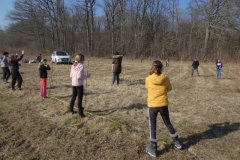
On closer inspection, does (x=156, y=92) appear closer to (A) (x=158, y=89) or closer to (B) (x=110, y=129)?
(A) (x=158, y=89)

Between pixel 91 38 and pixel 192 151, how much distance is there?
119ft

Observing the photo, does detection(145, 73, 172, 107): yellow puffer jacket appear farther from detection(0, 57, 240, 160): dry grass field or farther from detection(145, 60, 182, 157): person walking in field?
detection(0, 57, 240, 160): dry grass field

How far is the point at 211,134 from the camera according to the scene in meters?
4.64

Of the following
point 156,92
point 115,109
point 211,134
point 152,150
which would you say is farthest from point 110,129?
point 211,134

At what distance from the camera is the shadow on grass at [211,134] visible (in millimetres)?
4078

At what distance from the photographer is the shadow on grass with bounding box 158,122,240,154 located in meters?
4.08

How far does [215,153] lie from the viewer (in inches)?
150

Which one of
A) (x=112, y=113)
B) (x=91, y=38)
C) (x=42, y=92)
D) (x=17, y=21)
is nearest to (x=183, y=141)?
(x=112, y=113)

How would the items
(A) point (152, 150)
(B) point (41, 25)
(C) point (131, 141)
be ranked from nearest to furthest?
(A) point (152, 150) → (C) point (131, 141) → (B) point (41, 25)

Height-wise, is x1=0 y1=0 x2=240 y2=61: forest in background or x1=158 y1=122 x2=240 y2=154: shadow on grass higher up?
x1=0 y1=0 x2=240 y2=61: forest in background

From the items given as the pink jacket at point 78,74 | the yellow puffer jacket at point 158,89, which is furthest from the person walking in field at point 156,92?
the pink jacket at point 78,74

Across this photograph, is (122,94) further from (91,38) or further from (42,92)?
(91,38)

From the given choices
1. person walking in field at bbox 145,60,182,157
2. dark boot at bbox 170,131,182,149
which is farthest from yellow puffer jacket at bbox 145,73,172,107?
dark boot at bbox 170,131,182,149

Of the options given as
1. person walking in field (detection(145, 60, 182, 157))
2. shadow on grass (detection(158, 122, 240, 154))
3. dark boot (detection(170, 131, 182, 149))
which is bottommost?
shadow on grass (detection(158, 122, 240, 154))
